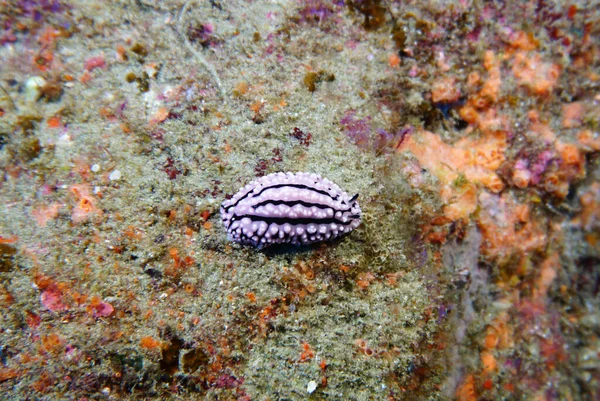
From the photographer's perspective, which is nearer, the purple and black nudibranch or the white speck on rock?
the purple and black nudibranch

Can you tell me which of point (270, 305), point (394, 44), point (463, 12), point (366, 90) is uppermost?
point (463, 12)

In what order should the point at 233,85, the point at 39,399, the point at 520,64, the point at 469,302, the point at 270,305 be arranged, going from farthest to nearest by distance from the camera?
the point at 520,64 → the point at 469,302 → the point at 233,85 → the point at 270,305 → the point at 39,399

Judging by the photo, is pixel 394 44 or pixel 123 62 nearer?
pixel 123 62

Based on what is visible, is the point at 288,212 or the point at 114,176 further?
the point at 114,176

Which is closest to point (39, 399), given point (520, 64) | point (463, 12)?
point (463, 12)

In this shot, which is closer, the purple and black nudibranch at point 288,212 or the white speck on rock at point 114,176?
the purple and black nudibranch at point 288,212

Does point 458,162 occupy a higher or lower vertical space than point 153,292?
higher

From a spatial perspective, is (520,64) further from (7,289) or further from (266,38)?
(7,289)

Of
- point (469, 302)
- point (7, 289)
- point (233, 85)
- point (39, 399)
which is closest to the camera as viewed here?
point (39, 399)
